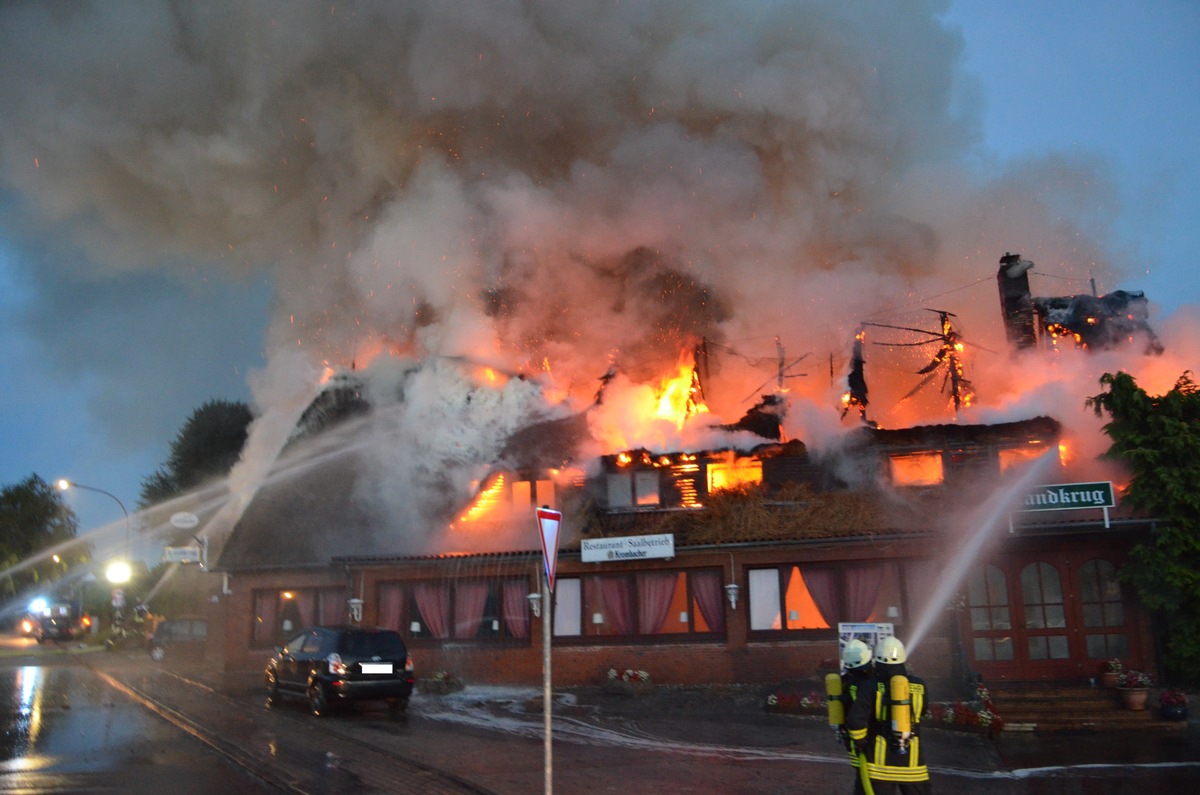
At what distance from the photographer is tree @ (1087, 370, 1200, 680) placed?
A: 50.2 ft

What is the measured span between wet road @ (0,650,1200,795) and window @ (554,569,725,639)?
1845 millimetres

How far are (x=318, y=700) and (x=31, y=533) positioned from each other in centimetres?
7267

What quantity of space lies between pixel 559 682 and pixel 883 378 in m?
25.6

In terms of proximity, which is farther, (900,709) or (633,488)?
(633,488)

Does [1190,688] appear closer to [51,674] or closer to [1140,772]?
[1140,772]

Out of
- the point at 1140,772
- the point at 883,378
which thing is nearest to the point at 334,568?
the point at 1140,772

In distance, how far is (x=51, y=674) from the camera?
81.9 ft

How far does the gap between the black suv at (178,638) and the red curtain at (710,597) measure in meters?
17.8

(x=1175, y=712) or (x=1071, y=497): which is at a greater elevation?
(x=1071, y=497)

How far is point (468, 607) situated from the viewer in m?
20.7

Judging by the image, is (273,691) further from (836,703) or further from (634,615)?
(836,703)

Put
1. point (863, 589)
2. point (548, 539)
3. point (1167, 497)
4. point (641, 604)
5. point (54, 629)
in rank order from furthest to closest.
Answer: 1. point (54, 629)
2. point (641, 604)
3. point (863, 589)
4. point (1167, 497)
5. point (548, 539)

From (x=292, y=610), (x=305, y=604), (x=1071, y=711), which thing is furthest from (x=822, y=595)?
(x=292, y=610)

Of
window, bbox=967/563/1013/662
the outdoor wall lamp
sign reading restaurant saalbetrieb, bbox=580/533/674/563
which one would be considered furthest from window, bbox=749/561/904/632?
sign reading restaurant saalbetrieb, bbox=580/533/674/563
